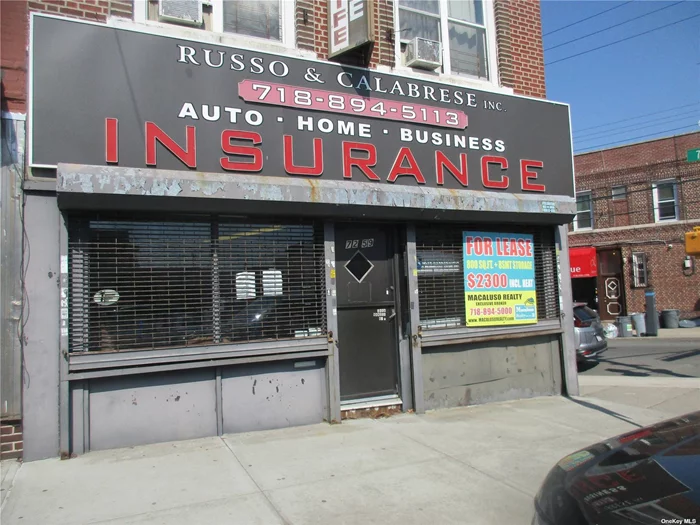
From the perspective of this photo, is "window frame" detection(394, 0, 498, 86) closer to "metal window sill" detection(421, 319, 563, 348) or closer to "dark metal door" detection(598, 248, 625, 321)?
"metal window sill" detection(421, 319, 563, 348)

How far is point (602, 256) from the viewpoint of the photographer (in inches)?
999

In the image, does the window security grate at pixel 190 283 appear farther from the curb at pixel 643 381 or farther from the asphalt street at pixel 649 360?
the asphalt street at pixel 649 360

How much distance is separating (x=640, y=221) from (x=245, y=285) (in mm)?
22631

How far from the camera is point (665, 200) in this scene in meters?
23.9

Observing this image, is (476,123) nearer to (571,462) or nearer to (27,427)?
(571,462)

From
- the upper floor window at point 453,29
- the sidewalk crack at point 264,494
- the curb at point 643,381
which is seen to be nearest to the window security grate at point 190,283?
the sidewalk crack at point 264,494

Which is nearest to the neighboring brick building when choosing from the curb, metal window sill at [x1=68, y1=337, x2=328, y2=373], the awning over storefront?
the awning over storefront

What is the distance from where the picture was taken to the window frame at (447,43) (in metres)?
7.98

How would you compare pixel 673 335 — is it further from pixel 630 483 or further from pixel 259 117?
pixel 630 483

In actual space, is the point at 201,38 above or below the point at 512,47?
below

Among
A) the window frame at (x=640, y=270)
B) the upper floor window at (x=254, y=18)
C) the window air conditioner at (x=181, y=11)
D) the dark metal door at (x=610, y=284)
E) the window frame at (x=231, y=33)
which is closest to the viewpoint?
the window frame at (x=231, y=33)

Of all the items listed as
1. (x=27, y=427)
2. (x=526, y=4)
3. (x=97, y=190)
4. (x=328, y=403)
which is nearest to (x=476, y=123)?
(x=526, y=4)

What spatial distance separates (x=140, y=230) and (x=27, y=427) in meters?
2.24

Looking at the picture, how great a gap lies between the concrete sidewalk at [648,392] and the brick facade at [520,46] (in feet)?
16.5
